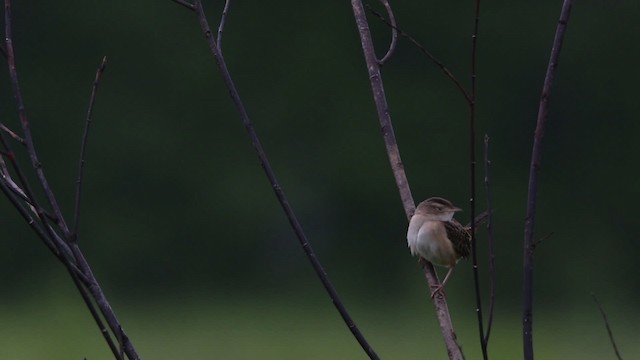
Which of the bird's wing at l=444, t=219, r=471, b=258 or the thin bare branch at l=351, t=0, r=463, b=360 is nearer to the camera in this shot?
the thin bare branch at l=351, t=0, r=463, b=360

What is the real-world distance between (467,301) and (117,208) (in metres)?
5.43

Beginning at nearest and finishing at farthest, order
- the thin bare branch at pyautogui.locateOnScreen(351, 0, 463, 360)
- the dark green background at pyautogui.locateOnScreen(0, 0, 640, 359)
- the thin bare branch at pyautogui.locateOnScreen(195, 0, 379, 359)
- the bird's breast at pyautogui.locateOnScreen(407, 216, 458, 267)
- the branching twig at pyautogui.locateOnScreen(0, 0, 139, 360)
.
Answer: the branching twig at pyautogui.locateOnScreen(0, 0, 139, 360)
the thin bare branch at pyautogui.locateOnScreen(195, 0, 379, 359)
the thin bare branch at pyautogui.locateOnScreen(351, 0, 463, 360)
the bird's breast at pyautogui.locateOnScreen(407, 216, 458, 267)
the dark green background at pyautogui.locateOnScreen(0, 0, 640, 359)

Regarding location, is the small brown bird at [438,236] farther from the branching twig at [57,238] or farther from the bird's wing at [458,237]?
the branching twig at [57,238]

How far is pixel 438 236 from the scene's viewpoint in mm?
5367

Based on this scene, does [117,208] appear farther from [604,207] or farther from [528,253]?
[528,253]

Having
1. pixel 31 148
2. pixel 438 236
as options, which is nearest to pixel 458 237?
pixel 438 236

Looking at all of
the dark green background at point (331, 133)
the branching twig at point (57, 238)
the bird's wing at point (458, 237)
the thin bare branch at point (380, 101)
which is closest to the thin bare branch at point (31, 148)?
the branching twig at point (57, 238)

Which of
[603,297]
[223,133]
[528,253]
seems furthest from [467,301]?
[528,253]

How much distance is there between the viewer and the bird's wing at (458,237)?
5637 mm

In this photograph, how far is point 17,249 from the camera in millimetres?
19969

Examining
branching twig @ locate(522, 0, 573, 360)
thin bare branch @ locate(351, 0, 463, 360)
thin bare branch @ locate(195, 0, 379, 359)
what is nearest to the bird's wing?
thin bare branch @ locate(351, 0, 463, 360)

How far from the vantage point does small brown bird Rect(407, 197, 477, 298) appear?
4.91 meters

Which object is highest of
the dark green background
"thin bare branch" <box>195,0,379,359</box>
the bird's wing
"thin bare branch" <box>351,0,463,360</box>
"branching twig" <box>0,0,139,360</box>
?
the dark green background

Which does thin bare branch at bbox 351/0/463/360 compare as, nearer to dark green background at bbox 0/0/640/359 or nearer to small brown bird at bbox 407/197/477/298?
small brown bird at bbox 407/197/477/298
